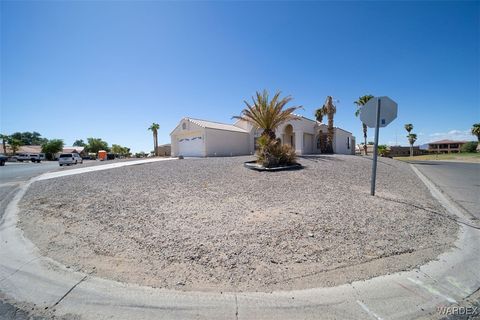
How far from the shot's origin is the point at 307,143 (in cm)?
2619

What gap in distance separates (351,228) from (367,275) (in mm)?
1355

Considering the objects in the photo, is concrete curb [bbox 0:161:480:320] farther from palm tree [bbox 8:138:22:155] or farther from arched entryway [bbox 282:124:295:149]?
palm tree [bbox 8:138:22:155]

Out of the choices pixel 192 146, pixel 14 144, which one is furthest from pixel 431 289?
pixel 14 144

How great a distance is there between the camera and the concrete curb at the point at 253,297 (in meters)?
2.18

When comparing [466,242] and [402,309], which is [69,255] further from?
[466,242]

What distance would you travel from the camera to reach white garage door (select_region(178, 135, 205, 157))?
26.0 meters

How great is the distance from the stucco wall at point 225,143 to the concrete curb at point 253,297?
22.9 m

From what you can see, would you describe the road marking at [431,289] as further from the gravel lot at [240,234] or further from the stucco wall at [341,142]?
the stucco wall at [341,142]

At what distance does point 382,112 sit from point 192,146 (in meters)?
23.5

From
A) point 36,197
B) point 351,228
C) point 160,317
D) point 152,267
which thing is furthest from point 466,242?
point 36,197

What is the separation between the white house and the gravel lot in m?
18.6

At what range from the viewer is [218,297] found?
7.82 feet

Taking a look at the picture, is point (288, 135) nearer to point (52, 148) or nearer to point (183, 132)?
point (183, 132)

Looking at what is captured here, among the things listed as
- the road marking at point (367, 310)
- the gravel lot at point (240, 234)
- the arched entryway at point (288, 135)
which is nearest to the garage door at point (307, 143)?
Answer: the arched entryway at point (288, 135)
